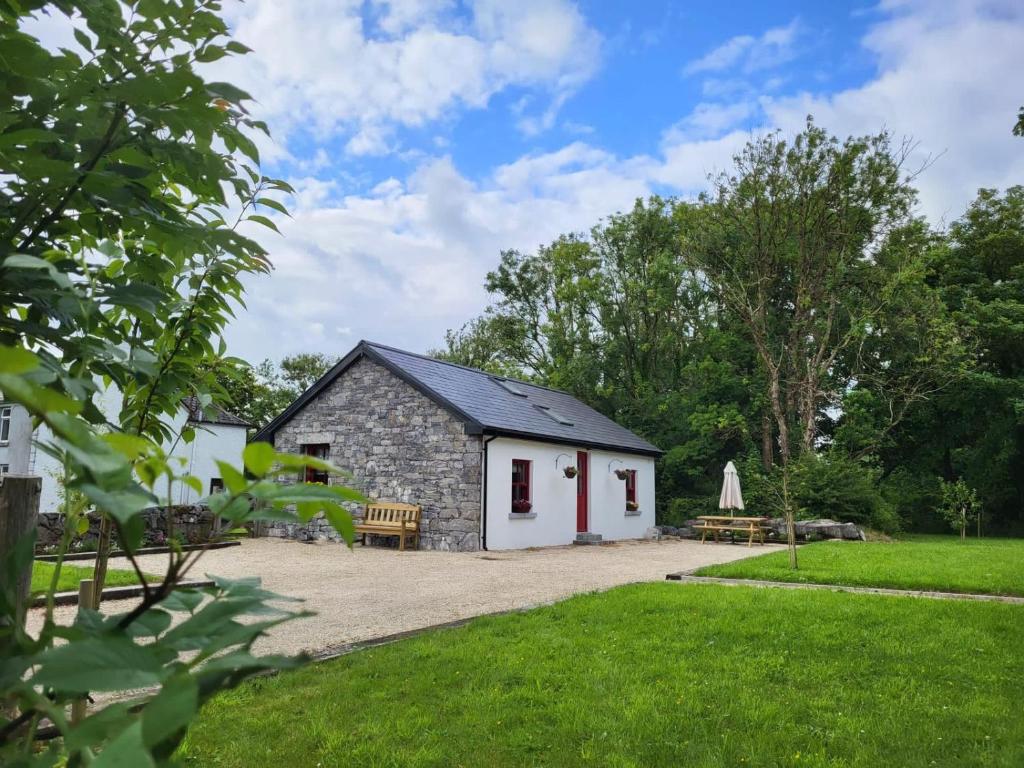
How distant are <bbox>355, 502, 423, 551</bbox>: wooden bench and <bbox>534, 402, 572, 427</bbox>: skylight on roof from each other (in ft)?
15.3

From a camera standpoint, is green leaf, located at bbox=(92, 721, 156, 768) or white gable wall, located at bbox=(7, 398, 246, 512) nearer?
green leaf, located at bbox=(92, 721, 156, 768)

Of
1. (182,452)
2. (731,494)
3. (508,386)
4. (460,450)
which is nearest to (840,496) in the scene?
(731,494)

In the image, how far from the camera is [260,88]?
1897 mm

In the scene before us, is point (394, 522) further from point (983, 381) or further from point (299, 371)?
point (299, 371)

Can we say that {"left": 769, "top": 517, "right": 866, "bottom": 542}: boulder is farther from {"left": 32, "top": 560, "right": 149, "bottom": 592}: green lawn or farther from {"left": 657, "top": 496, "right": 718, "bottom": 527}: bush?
{"left": 32, "top": 560, "right": 149, "bottom": 592}: green lawn

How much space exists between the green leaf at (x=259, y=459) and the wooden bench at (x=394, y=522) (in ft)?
45.6

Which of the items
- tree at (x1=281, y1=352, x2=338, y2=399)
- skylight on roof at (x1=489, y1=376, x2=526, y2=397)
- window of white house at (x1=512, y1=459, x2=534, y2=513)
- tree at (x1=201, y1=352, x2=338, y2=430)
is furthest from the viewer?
tree at (x1=281, y1=352, x2=338, y2=399)

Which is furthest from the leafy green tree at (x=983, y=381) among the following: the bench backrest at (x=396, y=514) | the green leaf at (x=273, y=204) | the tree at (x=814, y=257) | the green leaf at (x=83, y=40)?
the green leaf at (x=83, y=40)

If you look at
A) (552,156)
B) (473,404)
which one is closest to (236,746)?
(473,404)

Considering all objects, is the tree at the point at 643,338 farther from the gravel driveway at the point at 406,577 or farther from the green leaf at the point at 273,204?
the green leaf at the point at 273,204

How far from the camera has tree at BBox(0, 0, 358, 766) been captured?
0.59 metres

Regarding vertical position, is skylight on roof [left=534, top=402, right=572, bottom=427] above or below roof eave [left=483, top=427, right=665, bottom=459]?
above

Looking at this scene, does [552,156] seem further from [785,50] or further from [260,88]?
[260,88]

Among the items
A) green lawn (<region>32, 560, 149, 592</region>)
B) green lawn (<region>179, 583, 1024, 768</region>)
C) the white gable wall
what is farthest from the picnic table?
the white gable wall
